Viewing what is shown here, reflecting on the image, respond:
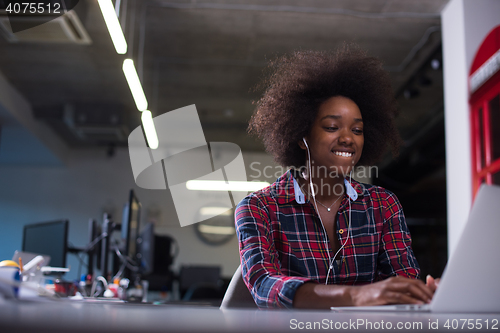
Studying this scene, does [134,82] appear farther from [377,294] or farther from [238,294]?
[377,294]

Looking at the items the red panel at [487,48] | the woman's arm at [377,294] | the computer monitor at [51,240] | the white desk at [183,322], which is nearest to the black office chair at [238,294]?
the woman's arm at [377,294]

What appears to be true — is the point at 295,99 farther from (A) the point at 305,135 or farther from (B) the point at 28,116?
(B) the point at 28,116

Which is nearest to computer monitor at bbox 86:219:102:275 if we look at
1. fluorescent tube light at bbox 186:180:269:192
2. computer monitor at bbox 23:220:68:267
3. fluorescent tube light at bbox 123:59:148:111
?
computer monitor at bbox 23:220:68:267

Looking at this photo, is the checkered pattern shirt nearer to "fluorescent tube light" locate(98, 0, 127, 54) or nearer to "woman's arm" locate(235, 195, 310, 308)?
"woman's arm" locate(235, 195, 310, 308)

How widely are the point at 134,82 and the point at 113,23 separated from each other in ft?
2.40

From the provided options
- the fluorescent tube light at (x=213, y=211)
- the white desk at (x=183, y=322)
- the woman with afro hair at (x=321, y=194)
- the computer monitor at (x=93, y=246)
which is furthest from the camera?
the fluorescent tube light at (x=213, y=211)

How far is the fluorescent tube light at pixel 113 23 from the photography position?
2.39m

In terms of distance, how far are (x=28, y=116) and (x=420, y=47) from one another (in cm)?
522

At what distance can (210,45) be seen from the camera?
456cm

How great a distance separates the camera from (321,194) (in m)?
1.48

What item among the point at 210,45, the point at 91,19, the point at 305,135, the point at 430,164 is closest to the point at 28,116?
the point at 91,19

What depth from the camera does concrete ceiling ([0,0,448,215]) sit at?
12.6ft

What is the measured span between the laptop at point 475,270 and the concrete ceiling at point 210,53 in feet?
7.09

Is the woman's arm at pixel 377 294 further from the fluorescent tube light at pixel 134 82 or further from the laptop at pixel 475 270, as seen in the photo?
the fluorescent tube light at pixel 134 82
